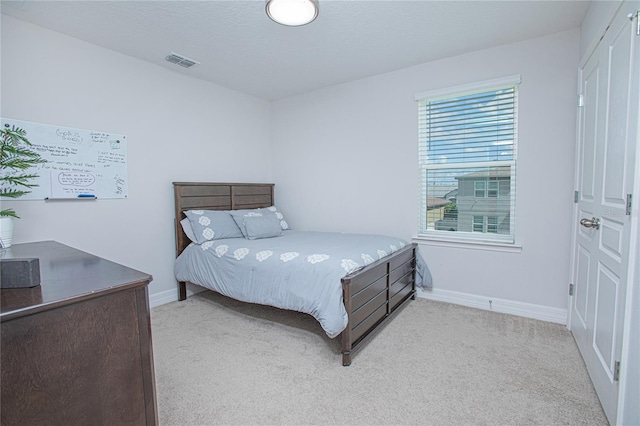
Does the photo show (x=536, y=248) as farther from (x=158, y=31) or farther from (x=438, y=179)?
(x=158, y=31)

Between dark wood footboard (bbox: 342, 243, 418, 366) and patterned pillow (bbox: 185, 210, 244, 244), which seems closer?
dark wood footboard (bbox: 342, 243, 418, 366)

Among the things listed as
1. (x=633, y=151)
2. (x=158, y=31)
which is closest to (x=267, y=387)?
(x=633, y=151)

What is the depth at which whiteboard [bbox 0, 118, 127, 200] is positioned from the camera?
2.46m

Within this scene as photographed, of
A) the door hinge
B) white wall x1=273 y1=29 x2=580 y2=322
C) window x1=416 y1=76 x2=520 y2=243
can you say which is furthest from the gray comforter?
the door hinge

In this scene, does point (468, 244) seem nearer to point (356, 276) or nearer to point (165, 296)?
point (356, 276)

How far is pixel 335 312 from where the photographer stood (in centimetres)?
205

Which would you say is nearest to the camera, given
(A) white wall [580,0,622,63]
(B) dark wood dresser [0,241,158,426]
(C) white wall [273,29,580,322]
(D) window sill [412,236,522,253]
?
(B) dark wood dresser [0,241,158,426]

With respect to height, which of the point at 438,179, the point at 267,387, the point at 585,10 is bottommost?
the point at 267,387

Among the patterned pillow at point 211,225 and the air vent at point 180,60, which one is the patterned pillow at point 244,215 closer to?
the patterned pillow at point 211,225

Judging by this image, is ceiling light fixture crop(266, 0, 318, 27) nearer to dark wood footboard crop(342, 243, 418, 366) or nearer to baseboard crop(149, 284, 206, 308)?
dark wood footboard crop(342, 243, 418, 366)

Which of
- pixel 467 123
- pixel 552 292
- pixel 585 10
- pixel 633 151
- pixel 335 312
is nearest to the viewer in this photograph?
pixel 633 151

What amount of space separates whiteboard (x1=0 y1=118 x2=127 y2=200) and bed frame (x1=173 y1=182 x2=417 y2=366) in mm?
586

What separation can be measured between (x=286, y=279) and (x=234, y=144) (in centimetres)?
231

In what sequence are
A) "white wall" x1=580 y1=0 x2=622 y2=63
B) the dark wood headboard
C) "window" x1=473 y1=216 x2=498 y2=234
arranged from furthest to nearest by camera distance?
1. the dark wood headboard
2. "window" x1=473 y1=216 x2=498 y2=234
3. "white wall" x1=580 y1=0 x2=622 y2=63
